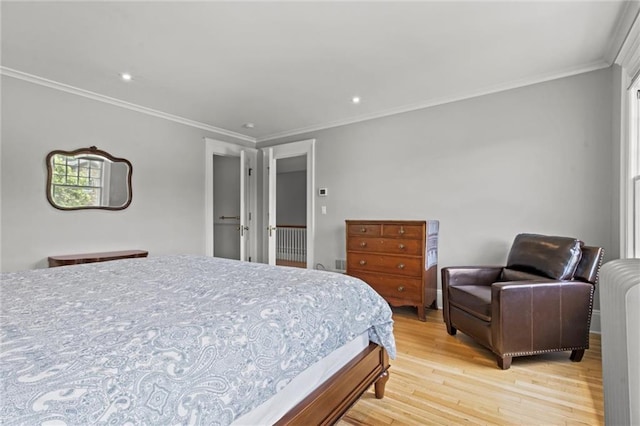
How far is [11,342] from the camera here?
84 centimetres

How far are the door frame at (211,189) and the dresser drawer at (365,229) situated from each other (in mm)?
1905

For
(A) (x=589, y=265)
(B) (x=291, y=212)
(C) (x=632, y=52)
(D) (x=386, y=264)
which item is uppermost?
(C) (x=632, y=52)

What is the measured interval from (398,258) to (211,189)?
2.92m

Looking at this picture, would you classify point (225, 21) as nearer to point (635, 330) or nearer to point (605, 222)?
point (635, 330)

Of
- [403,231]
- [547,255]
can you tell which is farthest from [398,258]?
[547,255]

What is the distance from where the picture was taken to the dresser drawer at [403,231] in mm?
3174

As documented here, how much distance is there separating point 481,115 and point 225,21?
2.72 m

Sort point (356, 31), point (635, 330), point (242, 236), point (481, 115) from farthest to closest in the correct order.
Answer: point (242, 236), point (481, 115), point (356, 31), point (635, 330)

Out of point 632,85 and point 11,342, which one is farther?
point 632,85

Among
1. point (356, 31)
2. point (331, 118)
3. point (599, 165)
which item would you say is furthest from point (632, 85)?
point (331, 118)

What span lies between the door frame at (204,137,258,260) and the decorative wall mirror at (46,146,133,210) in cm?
108

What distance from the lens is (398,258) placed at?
3301 millimetres

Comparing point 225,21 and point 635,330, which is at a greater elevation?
point 225,21

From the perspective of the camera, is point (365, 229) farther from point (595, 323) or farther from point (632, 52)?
point (632, 52)
